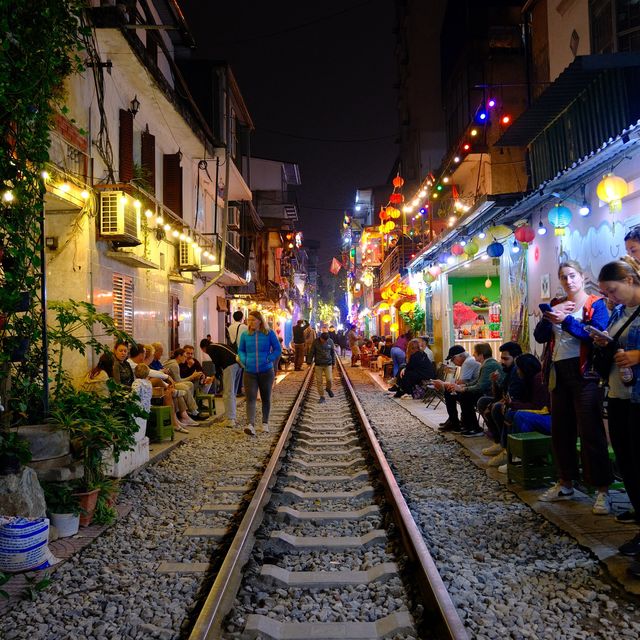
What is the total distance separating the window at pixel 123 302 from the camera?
11.7 meters

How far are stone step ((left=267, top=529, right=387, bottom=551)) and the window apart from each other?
7.73 m

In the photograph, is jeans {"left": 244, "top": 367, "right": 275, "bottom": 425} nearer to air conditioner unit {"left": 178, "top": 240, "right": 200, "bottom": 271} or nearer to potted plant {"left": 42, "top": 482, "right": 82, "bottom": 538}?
potted plant {"left": 42, "top": 482, "right": 82, "bottom": 538}

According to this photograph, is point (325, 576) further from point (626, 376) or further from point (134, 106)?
point (134, 106)

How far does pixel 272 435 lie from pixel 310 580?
641 centimetres

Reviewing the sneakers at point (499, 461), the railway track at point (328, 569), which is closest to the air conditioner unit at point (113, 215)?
the railway track at point (328, 569)

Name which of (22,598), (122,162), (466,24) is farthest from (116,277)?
(466,24)

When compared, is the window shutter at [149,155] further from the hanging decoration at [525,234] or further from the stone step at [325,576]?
the stone step at [325,576]

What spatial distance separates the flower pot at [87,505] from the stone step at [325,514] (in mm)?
1770

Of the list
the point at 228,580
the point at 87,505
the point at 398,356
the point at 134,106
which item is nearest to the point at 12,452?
the point at 87,505

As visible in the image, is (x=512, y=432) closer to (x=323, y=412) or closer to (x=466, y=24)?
(x=323, y=412)

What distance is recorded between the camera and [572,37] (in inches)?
407

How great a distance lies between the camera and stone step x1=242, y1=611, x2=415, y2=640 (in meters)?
3.28

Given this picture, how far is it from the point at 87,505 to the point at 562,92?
28.0ft

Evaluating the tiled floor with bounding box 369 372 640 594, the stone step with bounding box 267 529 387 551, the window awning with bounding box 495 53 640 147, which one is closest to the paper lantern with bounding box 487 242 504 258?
the window awning with bounding box 495 53 640 147
